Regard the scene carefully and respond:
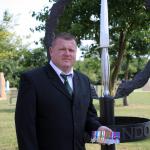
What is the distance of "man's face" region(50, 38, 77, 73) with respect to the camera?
380cm

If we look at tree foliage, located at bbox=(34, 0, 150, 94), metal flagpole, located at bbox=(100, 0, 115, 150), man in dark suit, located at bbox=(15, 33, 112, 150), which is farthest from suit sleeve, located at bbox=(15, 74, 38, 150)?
tree foliage, located at bbox=(34, 0, 150, 94)

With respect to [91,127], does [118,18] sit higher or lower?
higher

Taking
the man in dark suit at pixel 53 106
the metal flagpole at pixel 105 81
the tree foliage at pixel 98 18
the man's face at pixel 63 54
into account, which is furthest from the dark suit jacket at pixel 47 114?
the tree foliage at pixel 98 18

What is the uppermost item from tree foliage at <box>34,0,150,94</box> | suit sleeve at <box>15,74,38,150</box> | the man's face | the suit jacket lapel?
tree foliage at <box>34,0,150,94</box>

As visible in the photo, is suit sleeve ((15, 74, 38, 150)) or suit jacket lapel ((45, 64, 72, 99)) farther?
suit jacket lapel ((45, 64, 72, 99))

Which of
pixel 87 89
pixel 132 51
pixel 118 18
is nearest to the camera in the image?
pixel 87 89

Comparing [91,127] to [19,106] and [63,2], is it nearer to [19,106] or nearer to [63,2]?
[19,106]

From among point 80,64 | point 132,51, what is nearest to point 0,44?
point 132,51

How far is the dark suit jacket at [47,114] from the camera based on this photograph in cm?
368

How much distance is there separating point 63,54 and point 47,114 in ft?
1.69

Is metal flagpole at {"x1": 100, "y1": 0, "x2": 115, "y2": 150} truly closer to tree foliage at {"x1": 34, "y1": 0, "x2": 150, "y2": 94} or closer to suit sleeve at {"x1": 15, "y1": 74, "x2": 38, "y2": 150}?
suit sleeve at {"x1": 15, "y1": 74, "x2": 38, "y2": 150}

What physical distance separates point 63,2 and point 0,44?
14.8 m

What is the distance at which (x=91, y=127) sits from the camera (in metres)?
4.13

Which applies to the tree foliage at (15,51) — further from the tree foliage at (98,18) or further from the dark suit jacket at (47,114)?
the dark suit jacket at (47,114)
